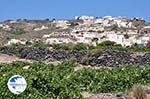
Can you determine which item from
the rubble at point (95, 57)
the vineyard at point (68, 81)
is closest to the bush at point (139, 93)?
the vineyard at point (68, 81)

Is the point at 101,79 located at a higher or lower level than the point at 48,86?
lower

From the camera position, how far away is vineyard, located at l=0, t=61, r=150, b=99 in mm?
15641

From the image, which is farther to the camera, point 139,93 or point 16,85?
point 139,93

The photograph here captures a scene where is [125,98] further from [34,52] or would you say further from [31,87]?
[34,52]

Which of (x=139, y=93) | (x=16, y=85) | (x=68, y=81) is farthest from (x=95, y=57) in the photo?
(x=16, y=85)

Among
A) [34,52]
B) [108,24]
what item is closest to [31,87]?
[34,52]

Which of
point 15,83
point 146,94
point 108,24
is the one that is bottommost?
point 108,24

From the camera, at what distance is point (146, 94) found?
18.4m

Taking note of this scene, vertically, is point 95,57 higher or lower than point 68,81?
lower

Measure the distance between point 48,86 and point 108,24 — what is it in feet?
423

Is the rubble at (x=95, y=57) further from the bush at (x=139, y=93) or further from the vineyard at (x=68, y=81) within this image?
the bush at (x=139, y=93)

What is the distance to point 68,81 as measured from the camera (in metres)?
19.1

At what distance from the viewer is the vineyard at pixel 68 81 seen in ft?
51.3

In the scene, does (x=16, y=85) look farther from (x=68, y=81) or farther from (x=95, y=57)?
(x=95, y=57)
